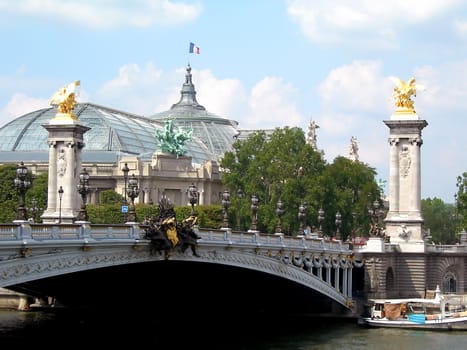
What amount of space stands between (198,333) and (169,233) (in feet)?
52.8

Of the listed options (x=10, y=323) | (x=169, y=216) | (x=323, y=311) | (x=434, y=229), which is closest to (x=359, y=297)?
(x=323, y=311)

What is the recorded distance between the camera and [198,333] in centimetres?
6200

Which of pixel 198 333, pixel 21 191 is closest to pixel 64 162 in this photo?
pixel 198 333

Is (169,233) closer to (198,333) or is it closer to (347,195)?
(198,333)

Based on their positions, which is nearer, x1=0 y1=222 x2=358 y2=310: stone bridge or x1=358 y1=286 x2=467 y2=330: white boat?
x1=0 y1=222 x2=358 y2=310: stone bridge

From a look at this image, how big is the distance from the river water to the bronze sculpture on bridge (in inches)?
356

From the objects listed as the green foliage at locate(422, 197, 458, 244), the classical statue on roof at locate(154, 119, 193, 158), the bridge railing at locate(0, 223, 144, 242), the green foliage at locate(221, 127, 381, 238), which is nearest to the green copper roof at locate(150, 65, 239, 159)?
the green foliage at locate(422, 197, 458, 244)


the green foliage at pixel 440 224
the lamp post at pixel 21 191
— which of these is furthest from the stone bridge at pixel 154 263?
the green foliage at pixel 440 224

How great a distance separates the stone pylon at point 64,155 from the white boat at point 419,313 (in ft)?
69.6

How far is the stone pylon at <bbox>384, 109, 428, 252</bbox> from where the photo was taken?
7750 centimetres

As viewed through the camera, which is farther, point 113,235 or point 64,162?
point 64,162

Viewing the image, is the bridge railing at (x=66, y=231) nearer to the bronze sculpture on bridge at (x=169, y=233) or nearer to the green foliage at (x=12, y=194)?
the bronze sculpture on bridge at (x=169, y=233)

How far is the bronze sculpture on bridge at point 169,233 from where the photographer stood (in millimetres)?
46312

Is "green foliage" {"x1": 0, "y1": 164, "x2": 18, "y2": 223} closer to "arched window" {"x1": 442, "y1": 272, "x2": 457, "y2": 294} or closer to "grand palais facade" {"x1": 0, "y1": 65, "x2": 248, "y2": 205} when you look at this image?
"grand palais facade" {"x1": 0, "y1": 65, "x2": 248, "y2": 205}
